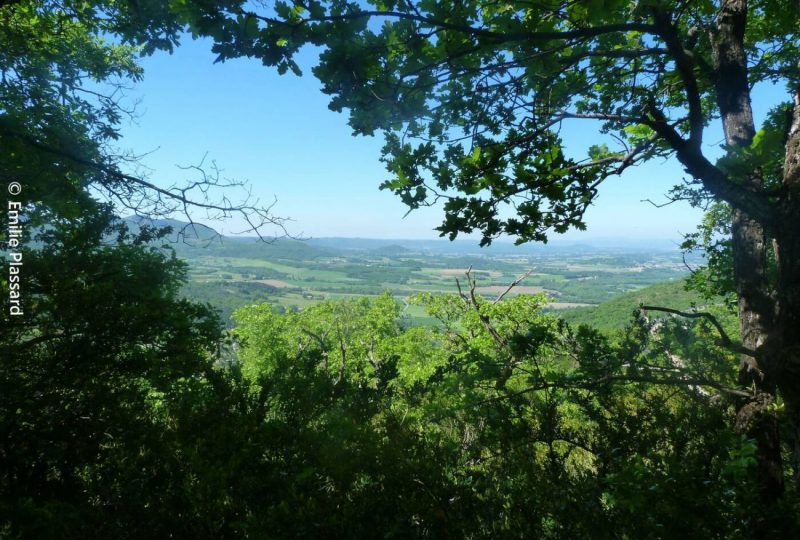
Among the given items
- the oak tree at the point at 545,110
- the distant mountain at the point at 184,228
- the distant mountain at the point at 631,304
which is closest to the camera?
the oak tree at the point at 545,110

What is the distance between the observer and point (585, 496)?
341 centimetres

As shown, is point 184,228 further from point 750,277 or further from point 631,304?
point 631,304

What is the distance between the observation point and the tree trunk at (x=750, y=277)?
11.6 ft

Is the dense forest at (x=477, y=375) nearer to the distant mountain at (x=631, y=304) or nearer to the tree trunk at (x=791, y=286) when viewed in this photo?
the tree trunk at (x=791, y=286)

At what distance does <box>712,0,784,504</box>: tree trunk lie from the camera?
355 centimetres

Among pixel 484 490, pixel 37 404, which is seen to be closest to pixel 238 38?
pixel 484 490

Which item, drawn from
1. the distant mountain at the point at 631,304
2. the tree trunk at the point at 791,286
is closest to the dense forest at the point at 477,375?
the tree trunk at the point at 791,286

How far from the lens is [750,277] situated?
4.07 metres

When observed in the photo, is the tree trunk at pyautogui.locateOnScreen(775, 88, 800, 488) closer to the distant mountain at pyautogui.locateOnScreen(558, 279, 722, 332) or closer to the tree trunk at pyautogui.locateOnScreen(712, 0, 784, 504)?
the tree trunk at pyautogui.locateOnScreen(712, 0, 784, 504)

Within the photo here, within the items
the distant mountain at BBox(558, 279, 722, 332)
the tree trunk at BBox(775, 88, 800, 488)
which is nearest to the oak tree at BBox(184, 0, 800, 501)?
the tree trunk at BBox(775, 88, 800, 488)

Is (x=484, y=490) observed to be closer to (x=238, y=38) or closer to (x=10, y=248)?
(x=238, y=38)

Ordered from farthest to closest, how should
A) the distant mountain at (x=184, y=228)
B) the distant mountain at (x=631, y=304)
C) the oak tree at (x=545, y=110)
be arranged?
the distant mountain at (x=631, y=304) < the distant mountain at (x=184, y=228) < the oak tree at (x=545, y=110)

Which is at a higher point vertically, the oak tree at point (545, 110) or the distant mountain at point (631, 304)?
the oak tree at point (545, 110)

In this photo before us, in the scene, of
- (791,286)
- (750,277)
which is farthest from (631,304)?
(791,286)
